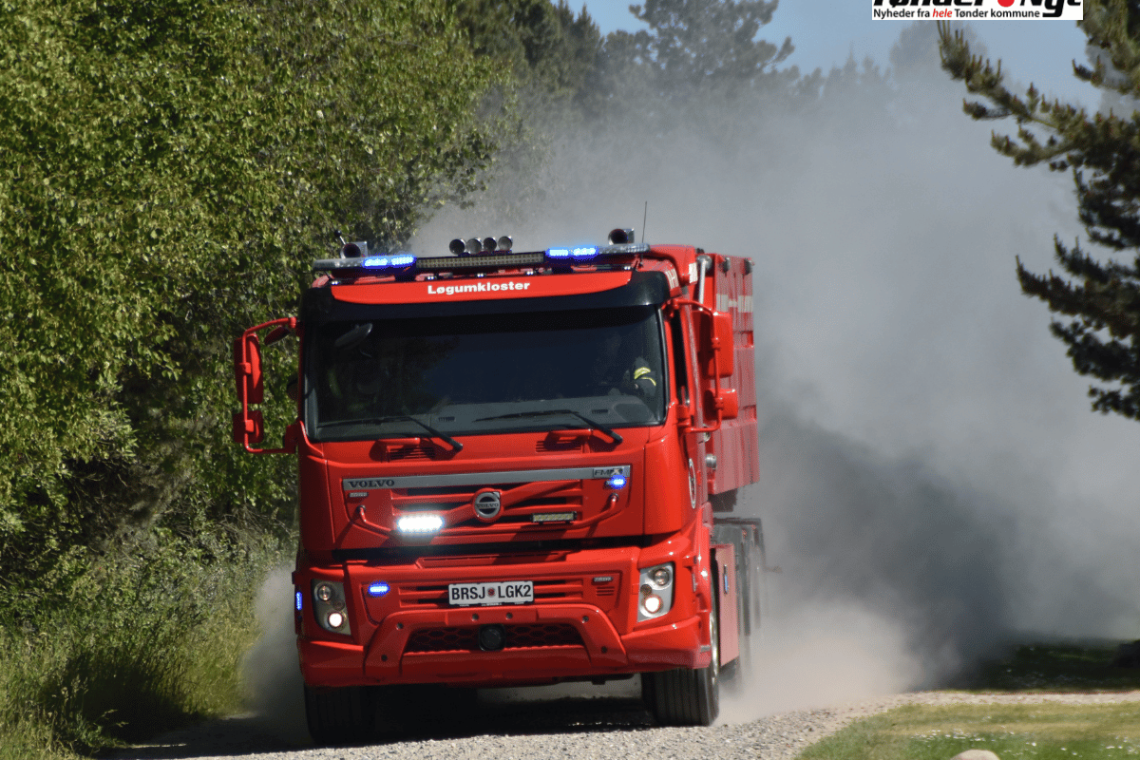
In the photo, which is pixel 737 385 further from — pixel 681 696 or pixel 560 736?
pixel 560 736

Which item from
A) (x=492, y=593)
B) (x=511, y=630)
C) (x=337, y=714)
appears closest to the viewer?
(x=492, y=593)

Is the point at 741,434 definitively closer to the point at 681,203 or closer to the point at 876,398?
the point at 876,398

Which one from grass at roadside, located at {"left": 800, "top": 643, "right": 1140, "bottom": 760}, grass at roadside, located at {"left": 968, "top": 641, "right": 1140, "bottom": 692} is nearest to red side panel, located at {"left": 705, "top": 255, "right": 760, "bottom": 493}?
grass at roadside, located at {"left": 800, "top": 643, "right": 1140, "bottom": 760}

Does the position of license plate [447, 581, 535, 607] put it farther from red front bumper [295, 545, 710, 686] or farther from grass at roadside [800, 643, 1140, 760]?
grass at roadside [800, 643, 1140, 760]

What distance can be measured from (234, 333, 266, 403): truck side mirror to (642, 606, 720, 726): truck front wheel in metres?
3.28

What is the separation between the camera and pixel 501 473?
912cm

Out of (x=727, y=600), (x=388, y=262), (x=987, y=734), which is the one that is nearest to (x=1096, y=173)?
(x=727, y=600)

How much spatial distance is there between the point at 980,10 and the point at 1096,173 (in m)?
2.98

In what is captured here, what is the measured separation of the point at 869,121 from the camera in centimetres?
7406

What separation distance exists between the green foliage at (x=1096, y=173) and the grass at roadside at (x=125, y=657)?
9.59 m

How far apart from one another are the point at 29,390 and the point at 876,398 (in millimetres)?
17377

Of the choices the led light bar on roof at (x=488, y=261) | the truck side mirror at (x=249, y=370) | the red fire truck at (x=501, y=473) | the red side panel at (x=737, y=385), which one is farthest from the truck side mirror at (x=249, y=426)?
the red side panel at (x=737, y=385)

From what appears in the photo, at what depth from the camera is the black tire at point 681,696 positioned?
9.93m

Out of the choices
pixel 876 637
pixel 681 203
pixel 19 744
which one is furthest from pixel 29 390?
pixel 681 203
